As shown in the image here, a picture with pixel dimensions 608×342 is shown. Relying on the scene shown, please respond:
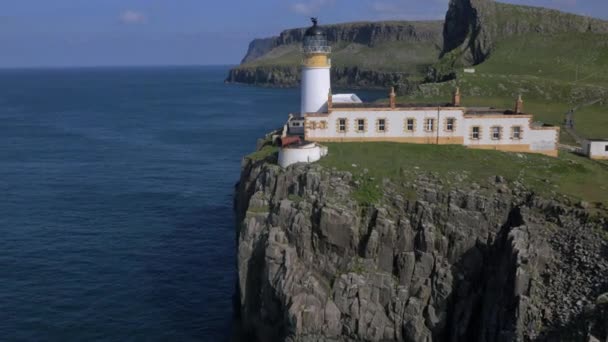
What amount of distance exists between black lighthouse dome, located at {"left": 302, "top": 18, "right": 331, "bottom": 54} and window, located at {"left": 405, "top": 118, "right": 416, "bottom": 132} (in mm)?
12315

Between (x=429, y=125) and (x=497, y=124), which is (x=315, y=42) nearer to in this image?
(x=429, y=125)

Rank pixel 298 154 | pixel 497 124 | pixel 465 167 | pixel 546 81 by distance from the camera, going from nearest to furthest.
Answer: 1. pixel 465 167
2. pixel 298 154
3. pixel 497 124
4. pixel 546 81

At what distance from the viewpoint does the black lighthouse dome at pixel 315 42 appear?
57.5 metres

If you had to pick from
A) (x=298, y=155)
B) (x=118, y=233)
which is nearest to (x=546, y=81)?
(x=298, y=155)

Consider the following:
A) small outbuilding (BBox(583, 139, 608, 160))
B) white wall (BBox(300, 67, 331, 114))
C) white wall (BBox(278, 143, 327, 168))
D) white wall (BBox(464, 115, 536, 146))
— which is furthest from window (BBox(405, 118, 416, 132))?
small outbuilding (BBox(583, 139, 608, 160))

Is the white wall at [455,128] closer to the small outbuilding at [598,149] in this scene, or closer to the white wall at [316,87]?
the small outbuilding at [598,149]

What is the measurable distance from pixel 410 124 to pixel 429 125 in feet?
5.21

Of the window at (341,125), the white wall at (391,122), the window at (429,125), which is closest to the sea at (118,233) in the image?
the white wall at (391,122)

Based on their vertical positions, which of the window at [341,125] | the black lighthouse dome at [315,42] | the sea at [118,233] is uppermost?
the black lighthouse dome at [315,42]

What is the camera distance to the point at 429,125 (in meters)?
50.7

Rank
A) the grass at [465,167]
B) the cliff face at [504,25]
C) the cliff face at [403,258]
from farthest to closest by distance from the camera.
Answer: the cliff face at [504,25] → the grass at [465,167] → the cliff face at [403,258]

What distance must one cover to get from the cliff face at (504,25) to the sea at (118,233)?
6272 cm

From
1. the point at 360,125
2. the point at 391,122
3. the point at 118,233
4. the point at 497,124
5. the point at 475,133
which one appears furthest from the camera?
the point at 118,233

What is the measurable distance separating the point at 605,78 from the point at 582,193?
80701 mm
